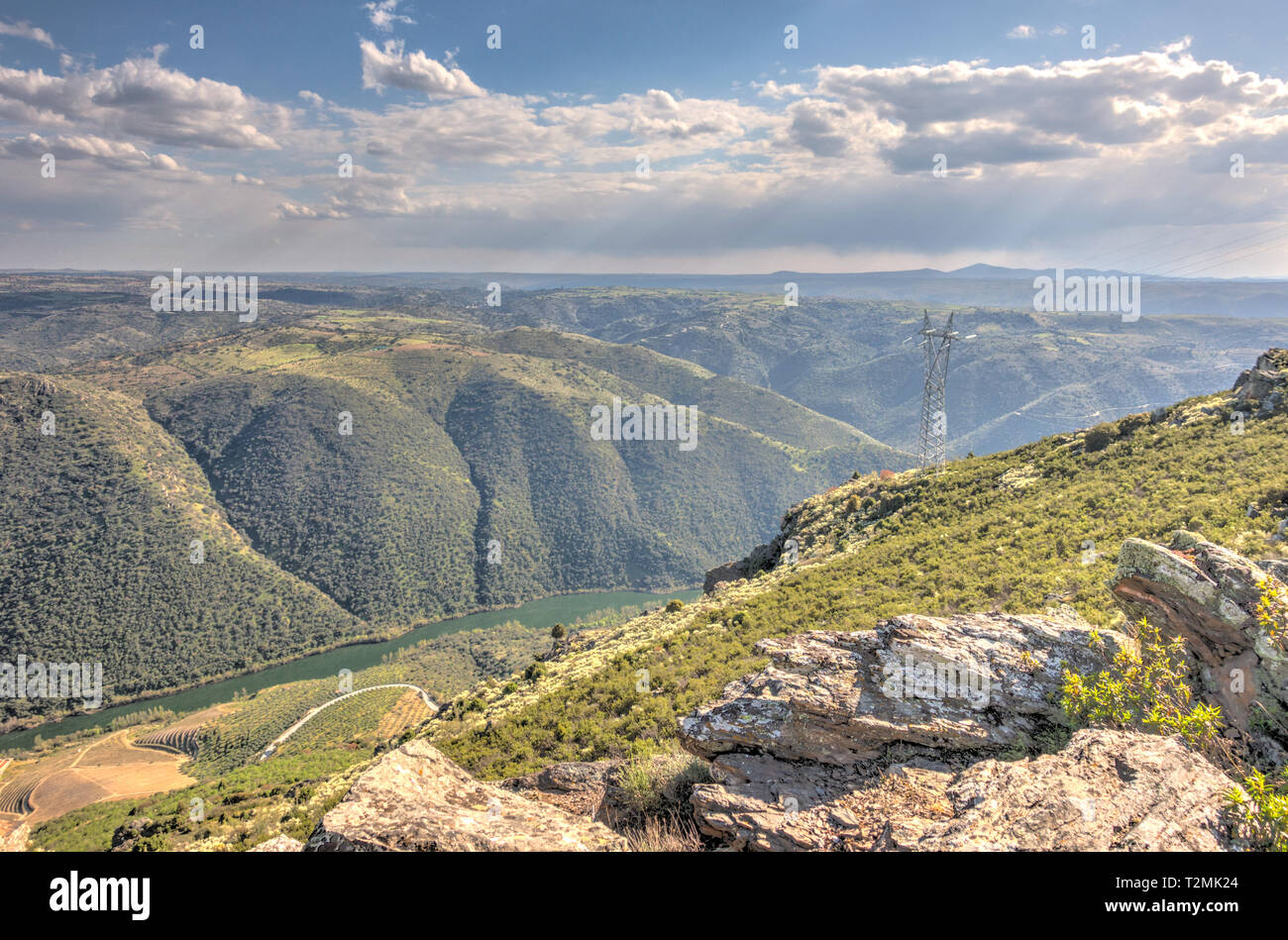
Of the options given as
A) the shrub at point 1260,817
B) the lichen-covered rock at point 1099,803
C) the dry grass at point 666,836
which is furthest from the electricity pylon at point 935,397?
the dry grass at point 666,836

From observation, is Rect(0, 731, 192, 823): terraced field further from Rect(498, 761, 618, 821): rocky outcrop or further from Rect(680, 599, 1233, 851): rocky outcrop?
Rect(680, 599, 1233, 851): rocky outcrop

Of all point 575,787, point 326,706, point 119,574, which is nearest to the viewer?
point 575,787

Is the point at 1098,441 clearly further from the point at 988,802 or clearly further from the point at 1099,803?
the point at 988,802

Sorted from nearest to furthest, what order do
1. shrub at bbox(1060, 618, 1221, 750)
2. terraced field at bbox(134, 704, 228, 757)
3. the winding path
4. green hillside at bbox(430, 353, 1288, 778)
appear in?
shrub at bbox(1060, 618, 1221, 750) < green hillside at bbox(430, 353, 1288, 778) < the winding path < terraced field at bbox(134, 704, 228, 757)

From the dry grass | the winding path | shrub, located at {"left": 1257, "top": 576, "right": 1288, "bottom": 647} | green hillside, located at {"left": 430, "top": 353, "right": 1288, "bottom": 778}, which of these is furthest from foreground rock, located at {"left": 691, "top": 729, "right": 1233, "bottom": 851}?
the winding path

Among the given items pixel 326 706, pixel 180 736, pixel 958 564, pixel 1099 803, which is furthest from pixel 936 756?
pixel 180 736
